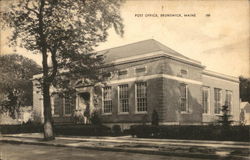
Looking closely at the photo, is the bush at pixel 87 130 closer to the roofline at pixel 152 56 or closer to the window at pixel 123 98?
the window at pixel 123 98

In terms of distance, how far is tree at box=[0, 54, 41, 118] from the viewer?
30.6 meters

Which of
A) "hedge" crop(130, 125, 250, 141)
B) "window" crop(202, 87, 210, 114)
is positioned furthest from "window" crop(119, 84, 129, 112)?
"window" crop(202, 87, 210, 114)

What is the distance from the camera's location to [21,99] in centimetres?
4181

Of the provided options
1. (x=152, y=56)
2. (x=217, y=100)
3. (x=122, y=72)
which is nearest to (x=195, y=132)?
(x=152, y=56)

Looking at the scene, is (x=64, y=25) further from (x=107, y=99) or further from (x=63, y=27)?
(x=107, y=99)

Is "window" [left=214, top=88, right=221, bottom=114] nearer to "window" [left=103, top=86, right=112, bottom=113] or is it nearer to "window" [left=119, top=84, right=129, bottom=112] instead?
"window" [left=119, top=84, right=129, bottom=112]

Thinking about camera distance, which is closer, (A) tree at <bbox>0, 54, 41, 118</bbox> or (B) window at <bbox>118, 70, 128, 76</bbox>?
(B) window at <bbox>118, 70, 128, 76</bbox>

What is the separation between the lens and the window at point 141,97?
2504cm

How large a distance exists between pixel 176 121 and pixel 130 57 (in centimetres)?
604

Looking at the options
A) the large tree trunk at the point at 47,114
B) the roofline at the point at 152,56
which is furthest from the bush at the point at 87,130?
the roofline at the point at 152,56

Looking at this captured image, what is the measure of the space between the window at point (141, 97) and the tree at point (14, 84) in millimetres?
10217

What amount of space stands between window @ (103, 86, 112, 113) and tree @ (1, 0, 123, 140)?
298 inches

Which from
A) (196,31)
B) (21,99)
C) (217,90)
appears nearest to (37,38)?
(196,31)

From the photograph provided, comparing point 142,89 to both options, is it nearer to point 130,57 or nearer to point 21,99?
point 130,57
